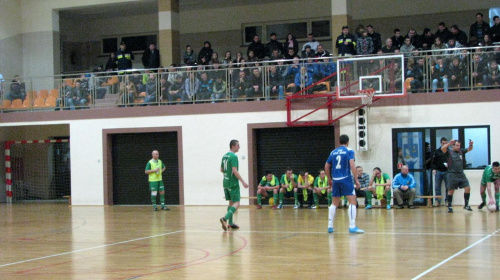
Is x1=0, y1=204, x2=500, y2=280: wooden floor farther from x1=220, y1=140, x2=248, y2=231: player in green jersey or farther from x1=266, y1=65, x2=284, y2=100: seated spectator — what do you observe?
x1=266, y1=65, x2=284, y2=100: seated spectator

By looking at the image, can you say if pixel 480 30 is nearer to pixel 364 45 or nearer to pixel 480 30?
pixel 480 30

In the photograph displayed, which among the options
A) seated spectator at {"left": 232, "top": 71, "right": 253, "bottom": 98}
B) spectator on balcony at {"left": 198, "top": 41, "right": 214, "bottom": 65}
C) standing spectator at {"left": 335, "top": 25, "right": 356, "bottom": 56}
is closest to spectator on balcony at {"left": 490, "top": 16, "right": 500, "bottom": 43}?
standing spectator at {"left": 335, "top": 25, "right": 356, "bottom": 56}

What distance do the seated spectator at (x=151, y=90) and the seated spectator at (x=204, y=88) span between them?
1.65 m

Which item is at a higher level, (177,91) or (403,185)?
(177,91)

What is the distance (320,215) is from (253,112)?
19.0 ft

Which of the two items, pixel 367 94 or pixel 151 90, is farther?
pixel 151 90

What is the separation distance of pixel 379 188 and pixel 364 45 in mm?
5589

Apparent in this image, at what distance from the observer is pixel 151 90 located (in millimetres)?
24094

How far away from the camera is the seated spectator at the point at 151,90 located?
23984mm

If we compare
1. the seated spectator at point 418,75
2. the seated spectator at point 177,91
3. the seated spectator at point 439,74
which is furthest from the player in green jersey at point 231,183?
Result: the seated spectator at point 177,91

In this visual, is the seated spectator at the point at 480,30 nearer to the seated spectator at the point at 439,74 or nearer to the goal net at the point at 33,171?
the seated spectator at the point at 439,74

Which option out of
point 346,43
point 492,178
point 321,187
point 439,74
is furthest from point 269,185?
point 492,178

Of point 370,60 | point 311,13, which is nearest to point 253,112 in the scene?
point 370,60

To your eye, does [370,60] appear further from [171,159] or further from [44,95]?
[44,95]
